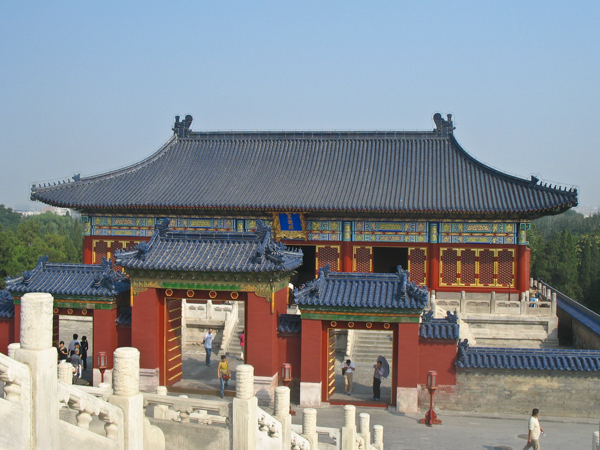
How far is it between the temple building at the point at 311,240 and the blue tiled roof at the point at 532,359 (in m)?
0.64

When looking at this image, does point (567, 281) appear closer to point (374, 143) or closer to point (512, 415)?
point (374, 143)

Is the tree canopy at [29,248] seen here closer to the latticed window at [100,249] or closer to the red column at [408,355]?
the latticed window at [100,249]

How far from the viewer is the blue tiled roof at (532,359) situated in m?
17.1

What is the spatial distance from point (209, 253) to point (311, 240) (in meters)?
12.8

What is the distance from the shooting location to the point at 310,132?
36.2 meters

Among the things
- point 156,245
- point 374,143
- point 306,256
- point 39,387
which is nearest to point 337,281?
point 156,245

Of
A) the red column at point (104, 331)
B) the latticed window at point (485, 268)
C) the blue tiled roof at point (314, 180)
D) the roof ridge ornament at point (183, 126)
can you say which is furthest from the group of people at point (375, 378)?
the roof ridge ornament at point (183, 126)

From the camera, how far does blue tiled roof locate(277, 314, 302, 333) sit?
61.0 ft

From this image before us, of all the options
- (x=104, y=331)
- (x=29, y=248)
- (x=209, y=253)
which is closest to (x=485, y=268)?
(x=209, y=253)

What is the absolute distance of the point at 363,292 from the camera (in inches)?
714

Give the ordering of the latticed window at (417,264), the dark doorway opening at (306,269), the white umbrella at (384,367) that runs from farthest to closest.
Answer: the dark doorway opening at (306,269) < the latticed window at (417,264) < the white umbrella at (384,367)

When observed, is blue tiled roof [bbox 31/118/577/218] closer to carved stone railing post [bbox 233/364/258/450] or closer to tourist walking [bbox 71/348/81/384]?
tourist walking [bbox 71/348/81/384]

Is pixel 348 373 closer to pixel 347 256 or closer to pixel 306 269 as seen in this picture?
pixel 347 256

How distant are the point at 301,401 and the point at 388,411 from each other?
99.0 inches
